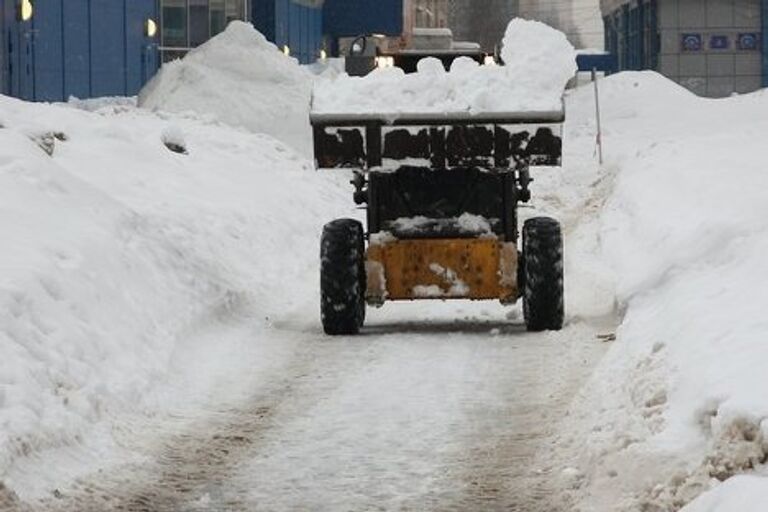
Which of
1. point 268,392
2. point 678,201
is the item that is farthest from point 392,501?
point 678,201

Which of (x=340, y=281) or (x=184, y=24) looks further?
(x=184, y=24)

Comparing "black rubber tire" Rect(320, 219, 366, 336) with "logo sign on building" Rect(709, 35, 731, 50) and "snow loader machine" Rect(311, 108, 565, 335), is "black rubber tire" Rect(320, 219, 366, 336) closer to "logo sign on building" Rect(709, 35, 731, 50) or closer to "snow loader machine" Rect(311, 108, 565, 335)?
"snow loader machine" Rect(311, 108, 565, 335)

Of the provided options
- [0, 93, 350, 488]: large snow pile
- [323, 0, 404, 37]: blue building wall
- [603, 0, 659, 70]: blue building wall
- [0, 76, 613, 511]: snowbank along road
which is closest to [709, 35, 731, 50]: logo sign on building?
[603, 0, 659, 70]: blue building wall

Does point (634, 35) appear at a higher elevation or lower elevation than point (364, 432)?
higher

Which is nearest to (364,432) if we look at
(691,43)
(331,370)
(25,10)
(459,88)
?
(331,370)

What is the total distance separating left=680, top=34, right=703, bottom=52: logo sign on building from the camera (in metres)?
73.4

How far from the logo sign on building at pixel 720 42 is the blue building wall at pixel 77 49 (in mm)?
33963

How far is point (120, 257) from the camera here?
15.4m

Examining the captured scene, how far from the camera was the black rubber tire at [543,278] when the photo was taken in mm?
15062

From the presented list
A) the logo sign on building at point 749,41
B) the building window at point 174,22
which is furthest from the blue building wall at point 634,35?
the building window at point 174,22

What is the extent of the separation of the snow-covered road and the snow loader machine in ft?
1.35

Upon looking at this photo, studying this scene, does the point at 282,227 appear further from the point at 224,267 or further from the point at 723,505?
the point at 723,505

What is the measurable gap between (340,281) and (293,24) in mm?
53756

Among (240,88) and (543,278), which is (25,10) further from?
(543,278)
